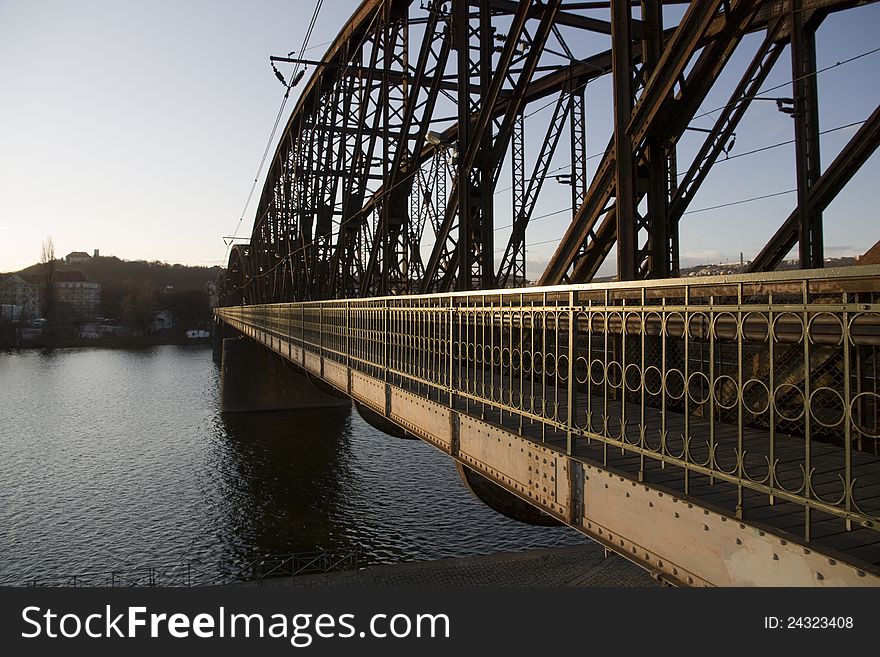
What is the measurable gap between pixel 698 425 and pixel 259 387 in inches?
1555

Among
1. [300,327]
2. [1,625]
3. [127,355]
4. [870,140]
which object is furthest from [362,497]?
[127,355]

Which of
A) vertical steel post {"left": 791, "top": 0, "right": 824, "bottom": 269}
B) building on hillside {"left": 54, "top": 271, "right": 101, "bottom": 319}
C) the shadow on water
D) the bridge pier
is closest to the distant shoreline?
building on hillside {"left": 54, "top": 271, "right": 101, "bottom": 319}

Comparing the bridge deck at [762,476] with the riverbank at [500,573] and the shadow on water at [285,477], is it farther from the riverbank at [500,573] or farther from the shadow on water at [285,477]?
the shadow on water at [285,477]

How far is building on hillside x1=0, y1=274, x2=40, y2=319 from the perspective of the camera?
131 meters

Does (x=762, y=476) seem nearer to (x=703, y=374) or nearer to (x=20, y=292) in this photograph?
(x=703, y=374)

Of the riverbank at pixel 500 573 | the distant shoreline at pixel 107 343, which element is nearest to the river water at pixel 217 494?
the riverbank at pixel 500 573

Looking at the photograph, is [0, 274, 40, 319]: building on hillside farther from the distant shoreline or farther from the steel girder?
the steel girder

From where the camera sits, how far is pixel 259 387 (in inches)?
1641

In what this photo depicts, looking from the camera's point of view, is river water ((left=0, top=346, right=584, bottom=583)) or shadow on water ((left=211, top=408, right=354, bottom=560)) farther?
shadow on water ((left=211, top=408, right=354, bottom=560))

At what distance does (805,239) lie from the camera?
962cm

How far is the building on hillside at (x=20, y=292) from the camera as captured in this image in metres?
131

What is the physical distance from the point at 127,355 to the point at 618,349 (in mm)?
97456

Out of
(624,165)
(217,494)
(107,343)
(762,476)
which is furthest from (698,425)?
(107,343)

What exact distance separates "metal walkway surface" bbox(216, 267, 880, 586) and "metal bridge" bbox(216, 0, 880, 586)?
0.02 meters
